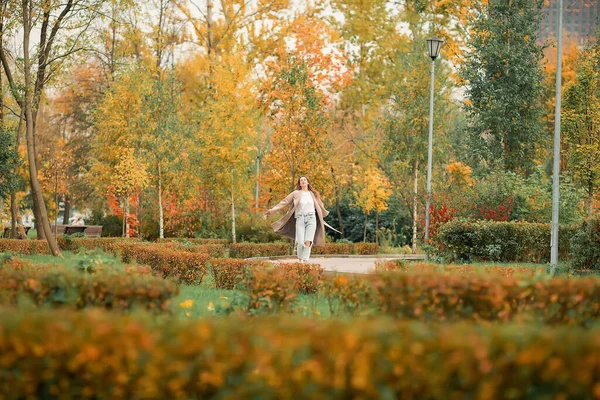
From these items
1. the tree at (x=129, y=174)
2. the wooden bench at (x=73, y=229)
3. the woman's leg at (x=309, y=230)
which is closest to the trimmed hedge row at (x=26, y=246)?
the tree at (x=129, y=174)

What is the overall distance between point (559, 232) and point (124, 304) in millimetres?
14389

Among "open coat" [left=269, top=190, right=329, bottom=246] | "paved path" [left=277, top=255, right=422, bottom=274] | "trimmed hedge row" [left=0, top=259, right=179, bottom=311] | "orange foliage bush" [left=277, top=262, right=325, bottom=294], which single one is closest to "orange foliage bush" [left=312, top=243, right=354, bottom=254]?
"paved path" [left=277, top=255, right=422, bottom=274]

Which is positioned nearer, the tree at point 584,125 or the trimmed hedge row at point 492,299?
the trimmed hedge row at point 492,299

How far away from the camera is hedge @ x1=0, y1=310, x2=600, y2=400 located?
421 centimetres

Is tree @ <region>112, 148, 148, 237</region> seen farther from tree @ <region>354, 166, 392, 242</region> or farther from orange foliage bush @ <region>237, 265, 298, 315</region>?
orange foliage bush @ <region>237, 265, 298, 315</region>

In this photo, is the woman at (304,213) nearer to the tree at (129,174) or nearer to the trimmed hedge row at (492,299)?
the trimmed hedge row at (492,299)

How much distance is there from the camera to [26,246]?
22500mm

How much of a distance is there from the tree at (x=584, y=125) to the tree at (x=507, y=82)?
627 centimetres

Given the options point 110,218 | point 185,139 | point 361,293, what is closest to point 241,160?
point 185,139

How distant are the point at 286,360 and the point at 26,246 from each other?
19.7m

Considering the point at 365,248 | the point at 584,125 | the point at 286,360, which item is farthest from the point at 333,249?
the point at 286,360

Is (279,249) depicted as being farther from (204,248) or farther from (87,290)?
(87,290)

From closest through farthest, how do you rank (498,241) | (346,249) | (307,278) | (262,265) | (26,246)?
1. (262,265)
2. (307,278)
3. (498,241)
4. (26,246)
5. (346,249)

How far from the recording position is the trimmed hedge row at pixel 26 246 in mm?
22266
